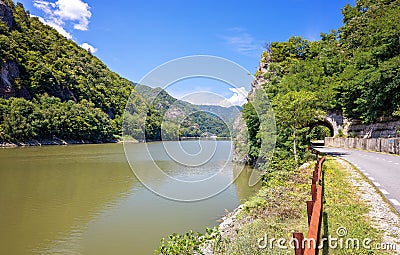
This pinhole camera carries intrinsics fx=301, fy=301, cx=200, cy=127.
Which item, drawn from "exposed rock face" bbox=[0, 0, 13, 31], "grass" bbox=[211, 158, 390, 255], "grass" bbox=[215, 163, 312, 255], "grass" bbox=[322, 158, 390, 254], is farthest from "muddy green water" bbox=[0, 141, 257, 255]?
"exposed rock face" bbox=[0, 0, 13, 31]

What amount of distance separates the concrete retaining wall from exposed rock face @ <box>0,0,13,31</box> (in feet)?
Answer: 317

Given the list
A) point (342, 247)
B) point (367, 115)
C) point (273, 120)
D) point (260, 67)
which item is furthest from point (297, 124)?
point (260, 67)

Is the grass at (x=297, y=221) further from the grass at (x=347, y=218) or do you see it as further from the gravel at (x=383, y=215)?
the gravel at (x=383, y=215)

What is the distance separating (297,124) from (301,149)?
3.51 metres

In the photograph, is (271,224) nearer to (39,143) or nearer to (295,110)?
(295,110)

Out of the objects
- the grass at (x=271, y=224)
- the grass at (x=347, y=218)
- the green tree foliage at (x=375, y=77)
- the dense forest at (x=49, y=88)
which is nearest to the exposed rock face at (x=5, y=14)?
the dense forest at (x=49, y=88)

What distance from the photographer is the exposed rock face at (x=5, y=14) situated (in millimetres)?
89062

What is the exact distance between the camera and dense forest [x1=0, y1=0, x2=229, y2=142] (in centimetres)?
6938

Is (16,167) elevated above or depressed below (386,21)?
below

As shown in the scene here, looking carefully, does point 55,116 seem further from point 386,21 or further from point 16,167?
point 386,21

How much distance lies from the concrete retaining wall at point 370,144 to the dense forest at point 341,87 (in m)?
2.70

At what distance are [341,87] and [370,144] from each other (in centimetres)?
977

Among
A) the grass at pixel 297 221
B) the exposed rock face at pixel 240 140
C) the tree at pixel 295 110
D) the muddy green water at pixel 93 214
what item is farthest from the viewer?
the exposed rock face at pixel 240 140

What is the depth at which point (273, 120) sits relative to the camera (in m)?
23.7
